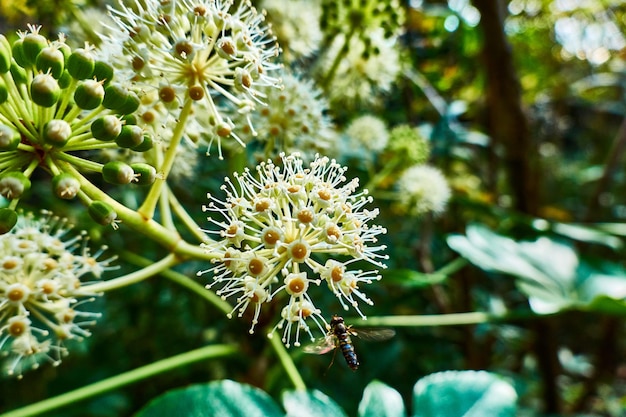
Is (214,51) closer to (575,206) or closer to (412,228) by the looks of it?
(412,228)

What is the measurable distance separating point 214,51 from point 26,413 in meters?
0.76

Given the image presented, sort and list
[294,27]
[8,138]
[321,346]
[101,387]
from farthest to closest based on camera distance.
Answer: [294,27]
[101,387]
[321,346]
[8,138]

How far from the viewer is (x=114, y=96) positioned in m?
0.81

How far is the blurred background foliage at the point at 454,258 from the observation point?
160cm

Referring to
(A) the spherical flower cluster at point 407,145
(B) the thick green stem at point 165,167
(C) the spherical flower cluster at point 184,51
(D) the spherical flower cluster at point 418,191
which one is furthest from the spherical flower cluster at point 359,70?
(B) the thick green stem at point 165,167

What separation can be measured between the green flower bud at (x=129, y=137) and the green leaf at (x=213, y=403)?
1.41 feet

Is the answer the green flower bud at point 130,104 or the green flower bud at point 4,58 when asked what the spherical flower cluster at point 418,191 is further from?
the green flower bud at point 4,58

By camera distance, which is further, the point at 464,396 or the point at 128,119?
the point at 464,396

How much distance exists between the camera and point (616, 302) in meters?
1.30

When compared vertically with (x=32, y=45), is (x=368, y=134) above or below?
above

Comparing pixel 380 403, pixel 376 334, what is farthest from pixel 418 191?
pixel 380 403

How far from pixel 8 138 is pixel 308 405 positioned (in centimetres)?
63

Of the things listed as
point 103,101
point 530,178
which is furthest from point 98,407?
point 530,178

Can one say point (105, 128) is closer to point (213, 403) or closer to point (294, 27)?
point (213, 403)
